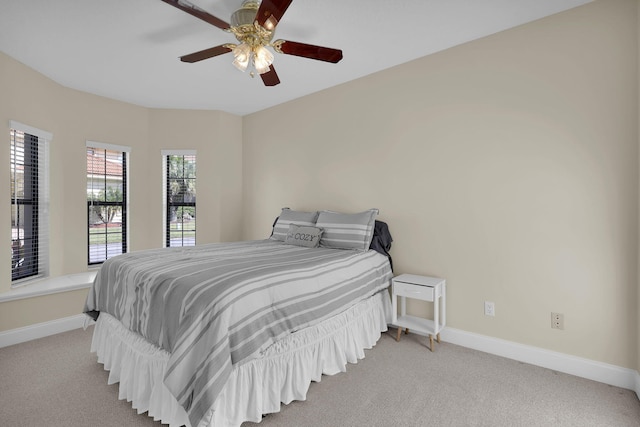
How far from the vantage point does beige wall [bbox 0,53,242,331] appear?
2.97m

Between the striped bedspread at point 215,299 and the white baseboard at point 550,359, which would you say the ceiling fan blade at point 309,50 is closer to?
the striped bedspread at point 215,299

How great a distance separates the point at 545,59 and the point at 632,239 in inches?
53.7

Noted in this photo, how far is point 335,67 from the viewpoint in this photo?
125 inches

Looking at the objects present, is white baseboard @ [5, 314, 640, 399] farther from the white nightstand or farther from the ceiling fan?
the ceiling fan

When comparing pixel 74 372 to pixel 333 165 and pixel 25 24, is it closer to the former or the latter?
pixel 25 24

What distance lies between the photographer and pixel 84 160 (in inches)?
150

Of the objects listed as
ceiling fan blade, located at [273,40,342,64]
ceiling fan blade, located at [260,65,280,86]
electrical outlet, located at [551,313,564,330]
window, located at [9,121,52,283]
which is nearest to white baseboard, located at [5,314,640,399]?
electrical outlet, located at [551,313,564,330]

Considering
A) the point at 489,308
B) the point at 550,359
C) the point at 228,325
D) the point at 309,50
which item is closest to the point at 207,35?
the point at 309,50

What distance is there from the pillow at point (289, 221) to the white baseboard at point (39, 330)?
1949mm

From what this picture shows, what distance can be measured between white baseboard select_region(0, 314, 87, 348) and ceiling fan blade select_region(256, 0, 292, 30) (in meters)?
2.98

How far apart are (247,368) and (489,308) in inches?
77.8

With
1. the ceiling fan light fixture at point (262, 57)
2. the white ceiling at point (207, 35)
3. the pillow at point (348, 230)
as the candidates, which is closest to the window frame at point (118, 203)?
the white ceiling at point (207, 35)

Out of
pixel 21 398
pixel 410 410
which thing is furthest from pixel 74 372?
pixel 410 410

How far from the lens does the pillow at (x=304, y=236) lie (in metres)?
3.14
